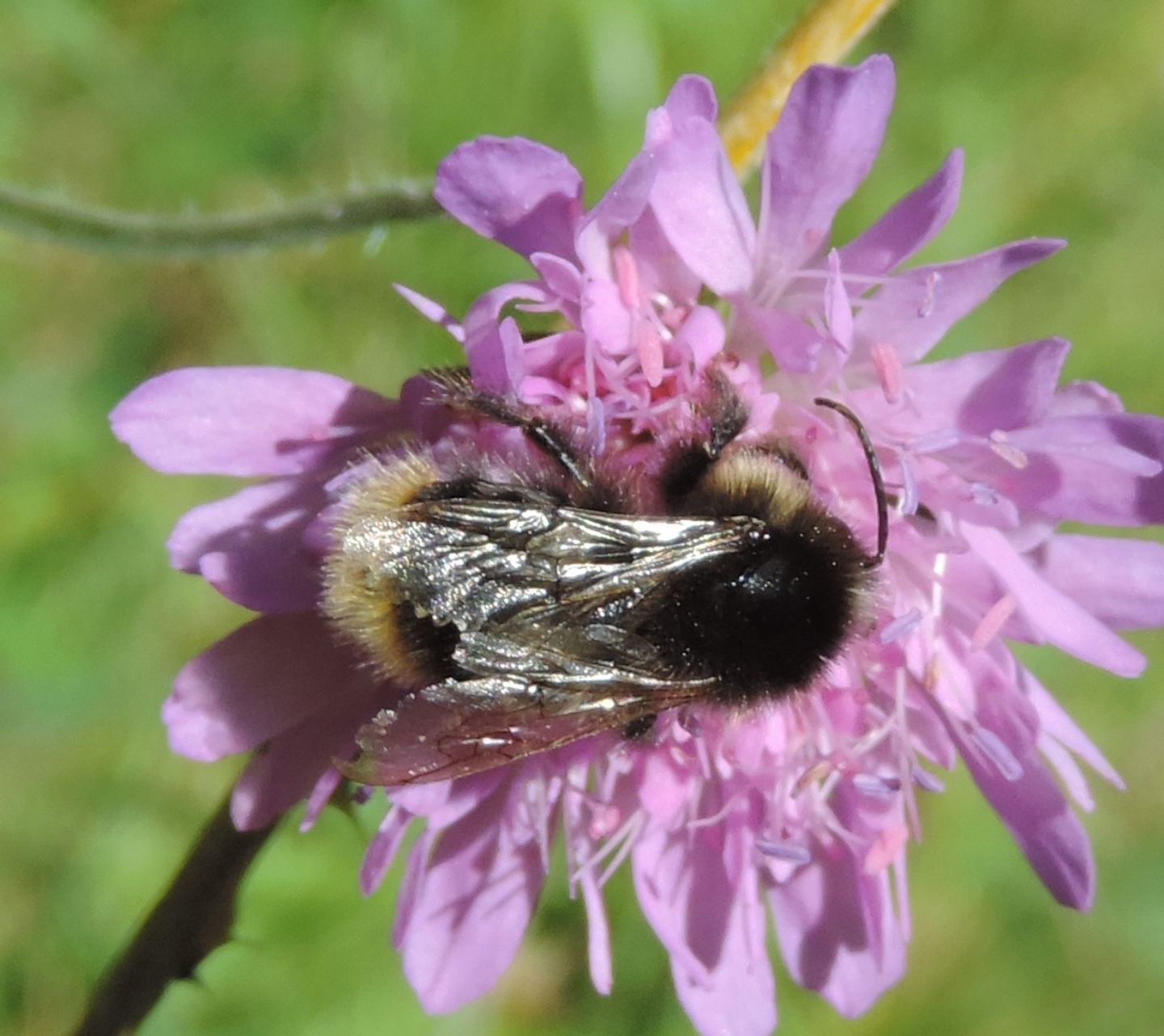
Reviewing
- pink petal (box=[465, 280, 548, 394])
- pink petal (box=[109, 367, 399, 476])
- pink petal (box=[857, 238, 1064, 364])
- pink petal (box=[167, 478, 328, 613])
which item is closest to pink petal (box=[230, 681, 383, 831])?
pink petal (box=[167, 478, 328, 613])

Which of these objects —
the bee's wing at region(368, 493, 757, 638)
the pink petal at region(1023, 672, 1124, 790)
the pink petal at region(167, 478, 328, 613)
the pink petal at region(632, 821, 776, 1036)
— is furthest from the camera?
the pink petal at region(632, 821, 776, 1036)

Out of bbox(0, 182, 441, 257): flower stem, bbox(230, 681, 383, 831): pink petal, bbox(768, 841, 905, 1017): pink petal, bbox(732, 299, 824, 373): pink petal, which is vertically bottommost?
bbox(768, 841, 905, 1017): pink petal

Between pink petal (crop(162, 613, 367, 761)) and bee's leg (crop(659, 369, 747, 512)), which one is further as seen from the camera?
pink petal (crop(162, 613, 367, 761))

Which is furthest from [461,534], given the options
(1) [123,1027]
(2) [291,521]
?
(1) [123,1027]

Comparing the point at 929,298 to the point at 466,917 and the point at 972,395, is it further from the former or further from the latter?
the point at 466,917

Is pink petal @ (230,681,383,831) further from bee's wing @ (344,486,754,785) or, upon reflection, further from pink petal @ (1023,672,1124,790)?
pink petal @ (1023,672,1124,790)

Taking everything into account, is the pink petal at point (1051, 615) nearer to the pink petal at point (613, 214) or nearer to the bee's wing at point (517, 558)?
the bee's wing at point (517, 558)

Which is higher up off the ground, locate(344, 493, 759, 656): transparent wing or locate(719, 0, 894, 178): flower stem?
locate(719, 0, 894, 178): flower stem
